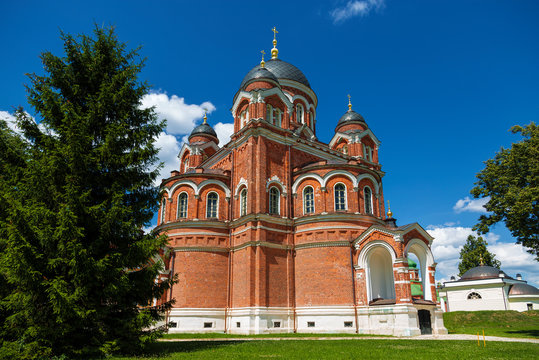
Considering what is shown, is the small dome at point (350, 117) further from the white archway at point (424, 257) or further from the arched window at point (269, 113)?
the white archway at point (424, 257)

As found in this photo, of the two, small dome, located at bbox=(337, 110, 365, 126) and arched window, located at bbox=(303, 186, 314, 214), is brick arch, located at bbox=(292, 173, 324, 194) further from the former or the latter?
small dome, located at bbox=(337, 110, 365, 126)

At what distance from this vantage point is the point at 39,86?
12.5 metres

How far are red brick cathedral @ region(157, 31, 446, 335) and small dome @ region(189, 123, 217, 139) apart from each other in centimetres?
943

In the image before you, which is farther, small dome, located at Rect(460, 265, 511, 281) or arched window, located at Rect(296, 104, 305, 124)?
small dome, located at Rect(460, 265, 511, 281)

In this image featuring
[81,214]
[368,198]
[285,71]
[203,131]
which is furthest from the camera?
[203,131]

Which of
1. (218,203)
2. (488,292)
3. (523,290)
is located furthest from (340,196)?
(523,290)

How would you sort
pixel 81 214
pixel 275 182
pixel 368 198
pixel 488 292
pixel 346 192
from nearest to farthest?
pixel 81 214, pixel 346 192, pixel 275 182, pixel 368 198, pixel 488 292

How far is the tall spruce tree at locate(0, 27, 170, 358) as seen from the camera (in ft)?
33.8

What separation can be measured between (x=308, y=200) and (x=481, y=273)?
101ft

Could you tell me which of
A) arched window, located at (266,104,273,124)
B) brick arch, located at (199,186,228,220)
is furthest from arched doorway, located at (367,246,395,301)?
arched window, located at (266,104,273,124)

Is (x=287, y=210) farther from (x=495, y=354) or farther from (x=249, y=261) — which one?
(x=495, y=354)

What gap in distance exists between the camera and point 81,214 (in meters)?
11.5

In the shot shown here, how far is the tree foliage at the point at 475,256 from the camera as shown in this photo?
1882 inches

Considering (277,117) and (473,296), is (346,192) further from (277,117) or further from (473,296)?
(473,296)
